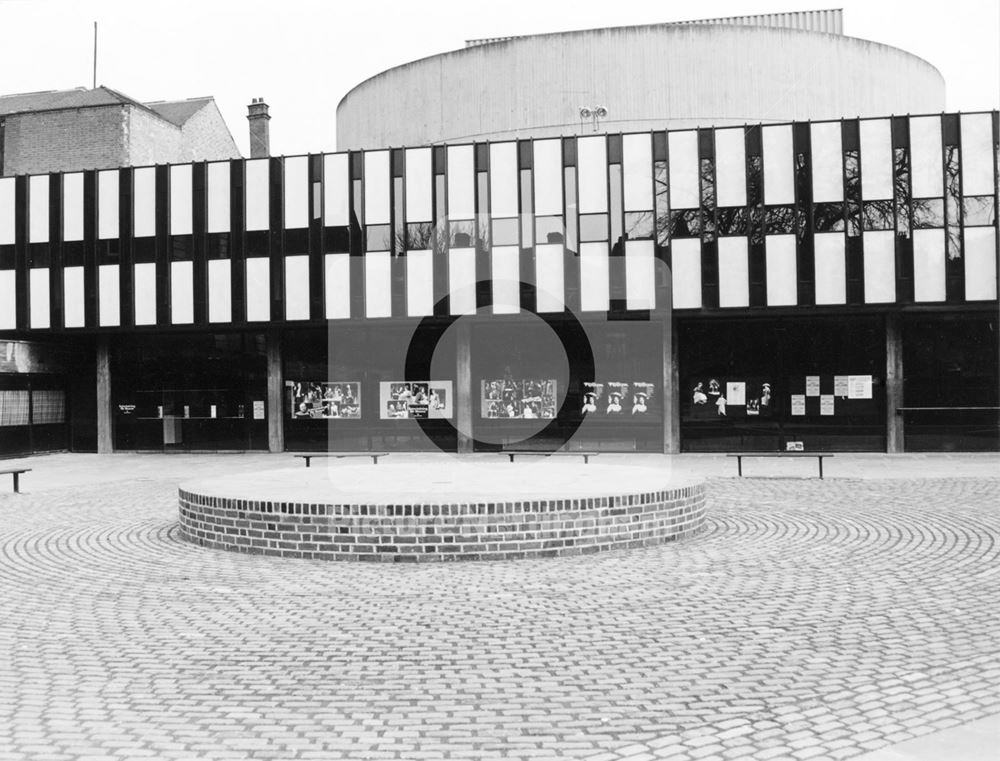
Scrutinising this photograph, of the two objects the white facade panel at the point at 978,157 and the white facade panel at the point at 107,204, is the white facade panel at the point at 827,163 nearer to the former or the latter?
the white facade panel at the point at 978,157

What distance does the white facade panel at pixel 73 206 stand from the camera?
89.9 ft

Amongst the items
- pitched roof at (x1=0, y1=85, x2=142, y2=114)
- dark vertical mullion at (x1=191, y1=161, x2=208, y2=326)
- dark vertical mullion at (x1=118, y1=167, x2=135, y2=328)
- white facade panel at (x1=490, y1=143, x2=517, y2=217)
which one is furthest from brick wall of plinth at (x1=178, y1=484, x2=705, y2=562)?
pitched roof at (x1=0, y1=85, x2=142, y2=114)

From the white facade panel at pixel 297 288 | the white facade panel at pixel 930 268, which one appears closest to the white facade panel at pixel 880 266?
the white facade panel at pixel 930 268

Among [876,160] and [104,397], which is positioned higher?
[876,160]

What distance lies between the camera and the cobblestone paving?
4469 mm

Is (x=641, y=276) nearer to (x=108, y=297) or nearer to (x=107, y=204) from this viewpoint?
(x=108, y=297)

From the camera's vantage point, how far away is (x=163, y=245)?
26.9m

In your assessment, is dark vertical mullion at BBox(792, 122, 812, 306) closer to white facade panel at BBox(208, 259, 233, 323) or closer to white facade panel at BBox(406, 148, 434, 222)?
white facade panel at BBox(406, 148, 434, 222)

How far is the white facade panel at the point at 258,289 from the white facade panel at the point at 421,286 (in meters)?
4.10

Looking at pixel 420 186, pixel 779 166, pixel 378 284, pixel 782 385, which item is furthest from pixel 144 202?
pixel 782 385

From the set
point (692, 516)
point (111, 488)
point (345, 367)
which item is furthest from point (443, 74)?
point (692, 516)

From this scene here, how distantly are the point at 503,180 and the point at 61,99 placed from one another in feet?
82.0

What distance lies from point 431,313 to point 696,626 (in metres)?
19.1

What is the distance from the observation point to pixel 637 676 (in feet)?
17.6
